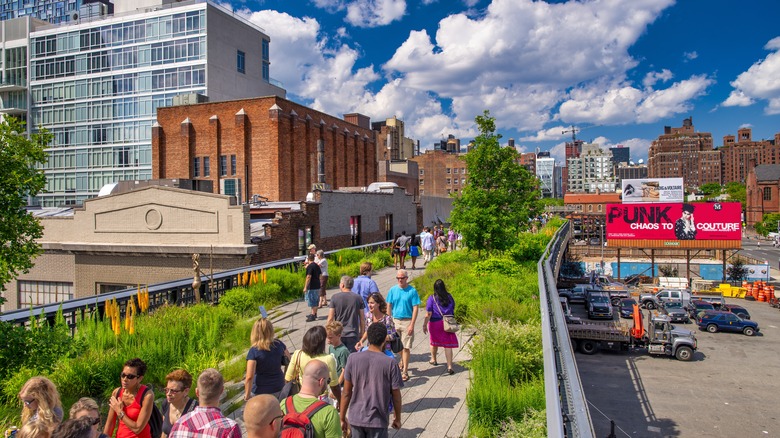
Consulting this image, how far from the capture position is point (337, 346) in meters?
6.09

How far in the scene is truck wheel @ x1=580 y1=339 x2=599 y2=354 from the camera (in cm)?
3519

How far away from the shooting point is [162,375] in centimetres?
769

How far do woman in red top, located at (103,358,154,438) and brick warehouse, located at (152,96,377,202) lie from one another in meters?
37.8

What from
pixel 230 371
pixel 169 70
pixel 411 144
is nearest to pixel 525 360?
pixel 230 371

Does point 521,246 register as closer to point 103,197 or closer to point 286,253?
point 286,253

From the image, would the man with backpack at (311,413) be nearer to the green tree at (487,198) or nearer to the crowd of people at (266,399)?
the crowd of people at (266,399)

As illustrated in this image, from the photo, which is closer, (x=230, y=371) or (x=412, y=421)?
(x=412, y=421)

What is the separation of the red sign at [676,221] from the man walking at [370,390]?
210ft

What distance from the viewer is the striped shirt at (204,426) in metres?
3.97

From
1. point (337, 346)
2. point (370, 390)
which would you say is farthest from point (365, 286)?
point (370, 390)

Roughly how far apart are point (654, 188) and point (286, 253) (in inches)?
3683

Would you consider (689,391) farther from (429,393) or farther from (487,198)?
(429,393)

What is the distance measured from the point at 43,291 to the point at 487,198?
1909cm

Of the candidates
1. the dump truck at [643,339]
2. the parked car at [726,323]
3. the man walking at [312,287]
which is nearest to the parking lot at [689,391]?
the dump truck at [643,339]
